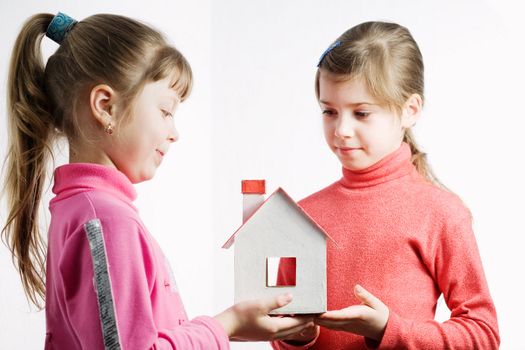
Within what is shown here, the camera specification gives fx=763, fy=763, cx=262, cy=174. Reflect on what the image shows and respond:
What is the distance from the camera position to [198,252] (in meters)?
2.67

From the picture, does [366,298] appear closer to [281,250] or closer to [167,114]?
[281,250]

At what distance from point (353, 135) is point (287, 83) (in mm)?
1234

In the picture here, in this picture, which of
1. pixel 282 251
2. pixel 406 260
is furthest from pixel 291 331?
pixel 406 260

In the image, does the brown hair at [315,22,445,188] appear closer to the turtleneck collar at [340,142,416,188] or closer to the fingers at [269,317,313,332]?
the turtleneck collar at [340,142,416,188]

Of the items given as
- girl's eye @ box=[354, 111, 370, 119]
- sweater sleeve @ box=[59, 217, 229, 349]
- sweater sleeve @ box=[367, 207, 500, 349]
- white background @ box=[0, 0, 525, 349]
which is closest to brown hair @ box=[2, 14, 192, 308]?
sweater sleeve @ box=[59, 217, 229, 349]

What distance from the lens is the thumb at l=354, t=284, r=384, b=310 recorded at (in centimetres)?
127

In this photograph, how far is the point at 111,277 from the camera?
3.46ft

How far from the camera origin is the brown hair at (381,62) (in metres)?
1.38

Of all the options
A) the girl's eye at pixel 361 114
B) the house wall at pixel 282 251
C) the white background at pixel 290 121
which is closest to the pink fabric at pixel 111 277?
the house wall at pixel 282 251

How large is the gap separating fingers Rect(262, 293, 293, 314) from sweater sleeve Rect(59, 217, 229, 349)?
0.16m

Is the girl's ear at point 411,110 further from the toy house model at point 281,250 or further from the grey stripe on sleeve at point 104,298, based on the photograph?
the grey stripe on sleeve at point 104,298

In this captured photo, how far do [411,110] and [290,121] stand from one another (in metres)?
1.15

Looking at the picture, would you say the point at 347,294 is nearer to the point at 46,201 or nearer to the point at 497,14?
the point at 46,201

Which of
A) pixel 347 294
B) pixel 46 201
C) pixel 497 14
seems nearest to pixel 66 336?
pixel 347 294
